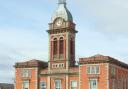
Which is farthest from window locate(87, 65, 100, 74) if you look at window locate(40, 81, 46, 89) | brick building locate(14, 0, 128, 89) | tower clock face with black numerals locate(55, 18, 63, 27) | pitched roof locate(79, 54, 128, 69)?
tower clock face with black numerals locate(55, 18, 63, 27)

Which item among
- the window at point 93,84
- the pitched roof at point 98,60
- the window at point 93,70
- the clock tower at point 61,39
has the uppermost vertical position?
the clock tower at point 61,39

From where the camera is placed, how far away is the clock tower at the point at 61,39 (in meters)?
88.9

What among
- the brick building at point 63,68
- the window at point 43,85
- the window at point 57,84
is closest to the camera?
the brick building at point 63,68

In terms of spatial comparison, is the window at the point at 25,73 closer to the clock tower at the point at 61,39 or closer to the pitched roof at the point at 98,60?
the clock tower at the point at 61,39

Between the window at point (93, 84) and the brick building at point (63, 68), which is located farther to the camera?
the brick building at point (63, 68)

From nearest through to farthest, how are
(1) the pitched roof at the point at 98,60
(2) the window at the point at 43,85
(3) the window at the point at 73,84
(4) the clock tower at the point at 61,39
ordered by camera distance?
(1) the pitched roof at the point at 98,60, (3) the window at the point at 73,84, (4) the clock tower at the point at 61,39, (2) the window at the point at 43,85

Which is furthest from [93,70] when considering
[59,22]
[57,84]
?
[59,22]

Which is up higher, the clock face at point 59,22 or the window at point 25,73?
the clock face at point 59,22

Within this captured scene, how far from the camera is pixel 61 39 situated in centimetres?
9025

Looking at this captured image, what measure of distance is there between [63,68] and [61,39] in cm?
638

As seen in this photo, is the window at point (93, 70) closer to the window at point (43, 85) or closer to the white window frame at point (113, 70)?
the white window frame at point (113, 70)

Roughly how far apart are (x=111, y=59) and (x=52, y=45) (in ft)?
48.6

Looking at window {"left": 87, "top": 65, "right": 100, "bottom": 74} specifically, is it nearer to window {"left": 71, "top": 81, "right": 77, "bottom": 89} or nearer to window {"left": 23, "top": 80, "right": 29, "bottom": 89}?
window {"left": 71, "top": 81, "right": 77, "bottom": 89}

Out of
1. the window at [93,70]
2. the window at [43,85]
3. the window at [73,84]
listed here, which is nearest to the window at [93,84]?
the window at [93,70]
